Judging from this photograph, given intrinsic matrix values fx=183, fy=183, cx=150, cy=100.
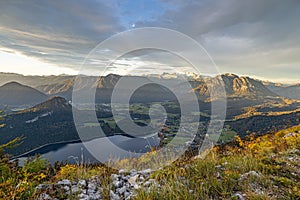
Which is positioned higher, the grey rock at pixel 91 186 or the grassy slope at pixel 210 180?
the grassy slope at pixel 210 180

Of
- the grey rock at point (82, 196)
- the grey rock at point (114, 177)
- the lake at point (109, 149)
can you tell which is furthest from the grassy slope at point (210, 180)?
the lake at point (109, 149)

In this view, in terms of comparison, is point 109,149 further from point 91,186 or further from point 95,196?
point 95,196

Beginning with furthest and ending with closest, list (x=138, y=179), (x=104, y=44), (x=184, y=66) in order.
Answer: (x=184, y=66), (x=104, y=44), (x=138, y=179)

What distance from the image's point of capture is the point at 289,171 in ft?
16.5

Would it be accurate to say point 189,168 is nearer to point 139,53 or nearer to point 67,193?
point 67,193

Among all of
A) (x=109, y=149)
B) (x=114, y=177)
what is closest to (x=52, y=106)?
(x=109, y=149)

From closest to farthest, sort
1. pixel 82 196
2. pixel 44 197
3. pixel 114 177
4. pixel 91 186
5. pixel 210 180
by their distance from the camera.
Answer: pixel 44 197 < pixel 82 196 < pixel 210 180 < pixel 91 186 < pixel 114 177

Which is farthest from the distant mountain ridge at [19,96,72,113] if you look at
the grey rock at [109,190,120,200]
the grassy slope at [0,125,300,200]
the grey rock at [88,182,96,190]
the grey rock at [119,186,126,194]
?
the grey rock at [109,190,120,200]

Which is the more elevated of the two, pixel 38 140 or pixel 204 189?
pixel 204 189

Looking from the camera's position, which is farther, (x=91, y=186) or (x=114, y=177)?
(x=114, y=177)

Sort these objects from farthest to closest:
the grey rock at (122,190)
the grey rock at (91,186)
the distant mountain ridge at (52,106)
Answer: the distant mountain ridge at (52,106)
the grey rock at (91,186)
the grey rock at (122,190)

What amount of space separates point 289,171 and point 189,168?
2692mm

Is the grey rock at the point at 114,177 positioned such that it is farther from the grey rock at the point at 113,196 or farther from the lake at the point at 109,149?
the lake at the point at 109,149

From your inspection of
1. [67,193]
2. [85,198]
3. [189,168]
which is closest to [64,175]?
[67,193]
